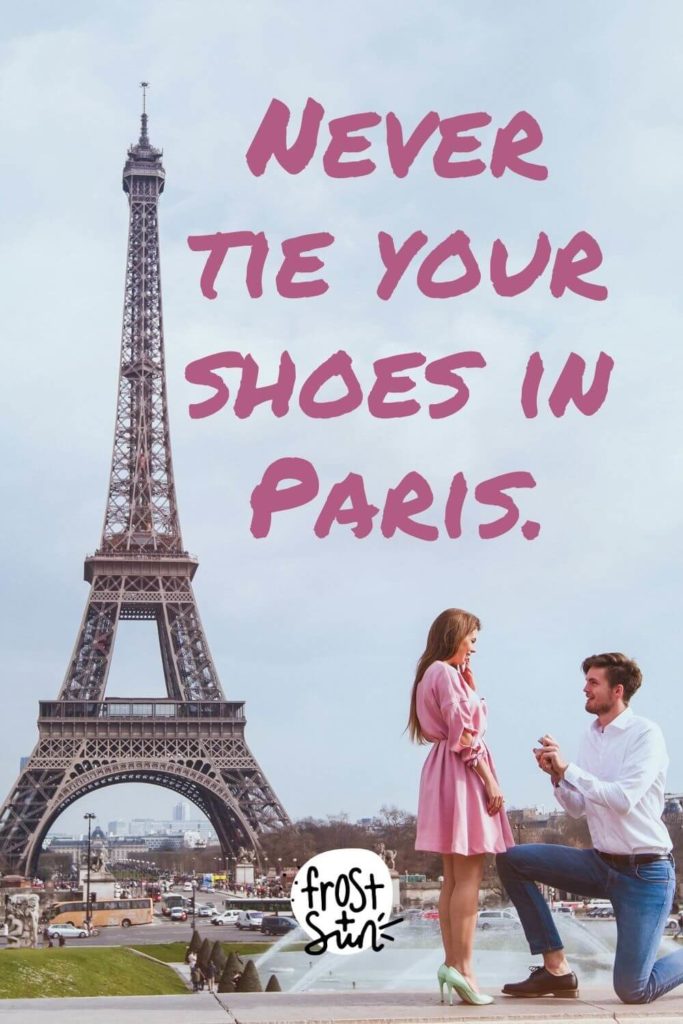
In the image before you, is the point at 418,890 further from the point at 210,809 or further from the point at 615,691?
the point at 615,691

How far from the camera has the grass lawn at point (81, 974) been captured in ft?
69.3

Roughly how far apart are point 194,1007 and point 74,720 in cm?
6287

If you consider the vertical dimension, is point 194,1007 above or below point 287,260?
below

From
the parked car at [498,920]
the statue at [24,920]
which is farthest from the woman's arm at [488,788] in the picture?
the statue at [24,920]

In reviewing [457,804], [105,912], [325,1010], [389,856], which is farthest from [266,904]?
[325,1010]

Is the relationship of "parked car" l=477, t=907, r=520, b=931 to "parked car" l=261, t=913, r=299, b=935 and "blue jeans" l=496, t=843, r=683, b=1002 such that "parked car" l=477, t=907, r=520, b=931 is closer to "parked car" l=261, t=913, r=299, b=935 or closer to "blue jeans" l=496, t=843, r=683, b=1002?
"blue jeans" l=496, t=843, r=683, b=1002

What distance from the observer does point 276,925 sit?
41906 mm

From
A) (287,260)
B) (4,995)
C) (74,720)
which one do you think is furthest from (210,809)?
(287,260)

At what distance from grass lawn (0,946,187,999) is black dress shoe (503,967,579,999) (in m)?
13.1

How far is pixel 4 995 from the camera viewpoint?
19375 mm

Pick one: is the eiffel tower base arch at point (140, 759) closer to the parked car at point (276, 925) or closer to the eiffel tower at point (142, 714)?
the eiffel tower at point (142, 714)

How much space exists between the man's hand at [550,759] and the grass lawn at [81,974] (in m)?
13.5

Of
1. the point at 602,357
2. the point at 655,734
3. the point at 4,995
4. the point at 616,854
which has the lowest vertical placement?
the point at 4,995

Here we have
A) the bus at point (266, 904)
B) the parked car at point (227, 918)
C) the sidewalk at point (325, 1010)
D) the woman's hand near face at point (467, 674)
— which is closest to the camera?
the sidewalk at point (325, 1010)
